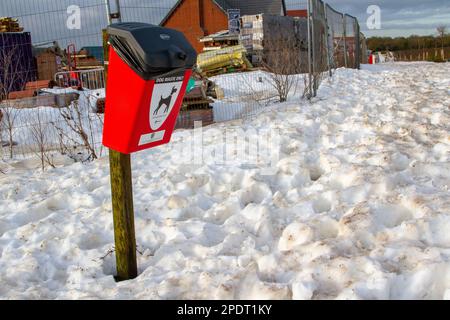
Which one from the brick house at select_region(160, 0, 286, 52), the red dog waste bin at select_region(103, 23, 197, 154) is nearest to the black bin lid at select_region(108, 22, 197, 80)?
the red dog waste bin at select_region(103, 23, 197, 154)

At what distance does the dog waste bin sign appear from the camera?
7.89ft

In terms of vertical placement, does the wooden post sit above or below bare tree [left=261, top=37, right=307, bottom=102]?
below

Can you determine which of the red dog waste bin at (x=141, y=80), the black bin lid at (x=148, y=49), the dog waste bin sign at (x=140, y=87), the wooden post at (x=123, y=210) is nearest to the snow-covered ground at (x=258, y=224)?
the wooden post at (x=123, y=210)

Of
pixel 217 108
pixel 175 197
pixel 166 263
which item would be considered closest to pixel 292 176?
pixel 175 197

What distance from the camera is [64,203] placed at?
4340 mm

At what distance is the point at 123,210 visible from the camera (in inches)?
112

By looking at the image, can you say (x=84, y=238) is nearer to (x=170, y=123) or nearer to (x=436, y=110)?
(x=170, y=123)

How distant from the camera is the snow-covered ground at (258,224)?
2572 millimetres

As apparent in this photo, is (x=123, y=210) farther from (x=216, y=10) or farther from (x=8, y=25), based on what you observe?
(x=216, y=10)

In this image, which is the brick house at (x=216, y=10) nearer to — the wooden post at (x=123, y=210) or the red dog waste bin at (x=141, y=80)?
the wooden post at (x=123, y=210)

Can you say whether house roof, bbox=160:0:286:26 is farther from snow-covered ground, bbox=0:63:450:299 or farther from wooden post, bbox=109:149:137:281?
wooden post, bbox=109:149:137:281

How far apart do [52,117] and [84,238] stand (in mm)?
7197

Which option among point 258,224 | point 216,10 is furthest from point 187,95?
point 216,10

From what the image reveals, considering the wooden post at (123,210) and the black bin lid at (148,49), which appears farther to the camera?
the wooden post at (123,210)
